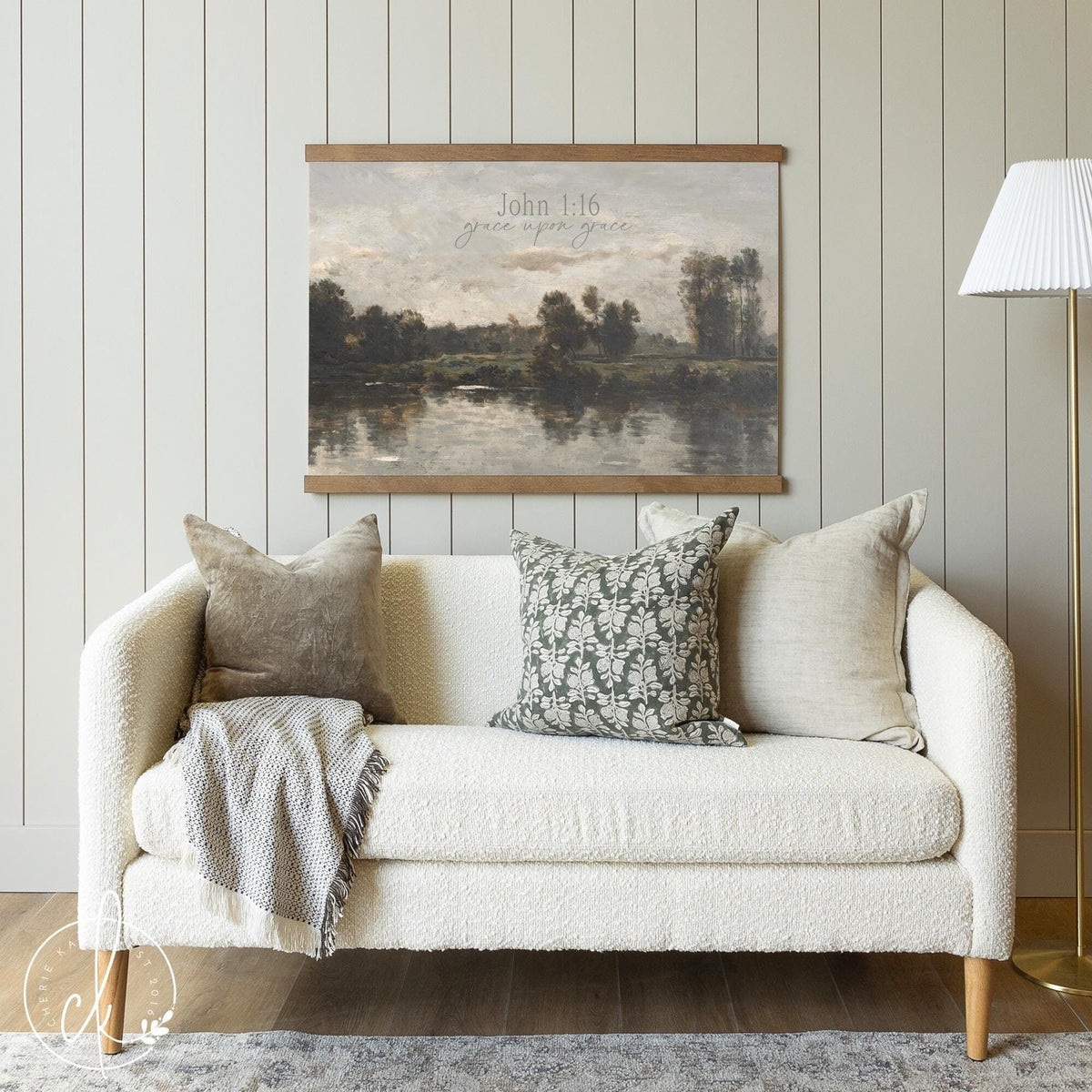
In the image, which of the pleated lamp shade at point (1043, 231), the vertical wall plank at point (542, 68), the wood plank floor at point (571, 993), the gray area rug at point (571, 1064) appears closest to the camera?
Answer: the gray area rug at point (571, 1064)

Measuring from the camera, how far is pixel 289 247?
8.35 feet

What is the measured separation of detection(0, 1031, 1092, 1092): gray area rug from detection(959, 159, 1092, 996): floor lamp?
0.93ft

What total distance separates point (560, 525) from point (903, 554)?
0.84 m

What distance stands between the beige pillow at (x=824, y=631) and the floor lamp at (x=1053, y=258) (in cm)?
36

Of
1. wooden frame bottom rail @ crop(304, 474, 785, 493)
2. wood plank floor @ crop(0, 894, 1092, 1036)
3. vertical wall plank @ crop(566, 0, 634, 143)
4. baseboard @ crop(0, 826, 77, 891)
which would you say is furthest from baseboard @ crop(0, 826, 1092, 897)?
vertical wall plank @ crop(566, 0, 634, 143)

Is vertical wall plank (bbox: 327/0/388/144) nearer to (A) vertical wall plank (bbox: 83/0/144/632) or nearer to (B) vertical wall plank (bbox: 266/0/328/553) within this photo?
(B) vertical wall plank (bbox: 266/0/328/553)

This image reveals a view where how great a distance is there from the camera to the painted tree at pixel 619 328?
2.55 metres

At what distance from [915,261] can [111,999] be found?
2390 mm

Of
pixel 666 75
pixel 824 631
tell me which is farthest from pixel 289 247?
pixel 824 631

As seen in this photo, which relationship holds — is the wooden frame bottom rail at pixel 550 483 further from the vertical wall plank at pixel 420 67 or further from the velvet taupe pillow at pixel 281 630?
the vertical wall plank at pixel 420 67

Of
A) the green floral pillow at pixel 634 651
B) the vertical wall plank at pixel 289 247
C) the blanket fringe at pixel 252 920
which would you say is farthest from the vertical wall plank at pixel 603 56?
the blanket fringe at pixel 252 920

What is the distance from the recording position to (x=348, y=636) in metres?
2.09

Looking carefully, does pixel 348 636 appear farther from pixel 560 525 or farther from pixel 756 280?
pixel 756 280

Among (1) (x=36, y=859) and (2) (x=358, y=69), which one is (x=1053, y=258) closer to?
(2) (x=358, y=69)
